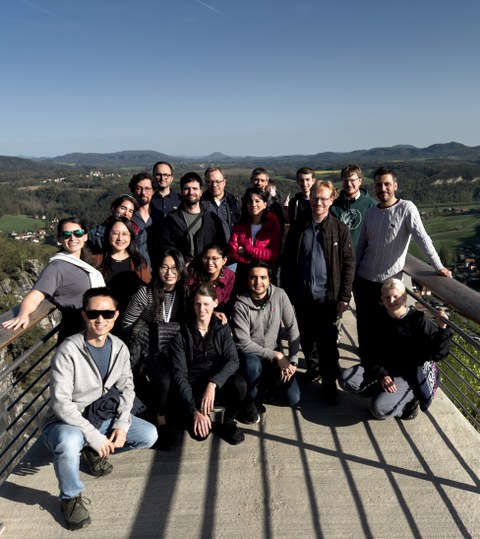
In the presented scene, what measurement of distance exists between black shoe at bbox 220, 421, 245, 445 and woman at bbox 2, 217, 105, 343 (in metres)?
1.42

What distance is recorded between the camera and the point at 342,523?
246cm

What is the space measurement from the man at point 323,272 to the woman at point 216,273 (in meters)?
0.58

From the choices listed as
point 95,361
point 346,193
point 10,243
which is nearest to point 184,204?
point 346,193

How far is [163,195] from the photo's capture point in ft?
16.5

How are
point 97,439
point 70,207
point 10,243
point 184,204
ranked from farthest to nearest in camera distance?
point 70,207 → point 10,243 → point 184,204 → point 97,439

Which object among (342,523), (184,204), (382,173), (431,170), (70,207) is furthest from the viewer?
(431,170)

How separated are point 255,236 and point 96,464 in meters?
2.39

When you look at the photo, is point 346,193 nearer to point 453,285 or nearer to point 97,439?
point 453,285

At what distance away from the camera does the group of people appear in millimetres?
2793

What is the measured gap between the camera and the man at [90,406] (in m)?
2.54

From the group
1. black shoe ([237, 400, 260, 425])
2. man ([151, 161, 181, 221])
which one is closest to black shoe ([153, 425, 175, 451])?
black shoe ([237, 400, 260, 425])

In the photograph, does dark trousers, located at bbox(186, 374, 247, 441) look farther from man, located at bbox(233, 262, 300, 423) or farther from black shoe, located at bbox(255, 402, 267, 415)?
black shoe, located at bbox(255, 402, 267, 415)

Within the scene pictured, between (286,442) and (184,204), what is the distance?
2.51 metres

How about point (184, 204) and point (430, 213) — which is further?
point (430, 213)
